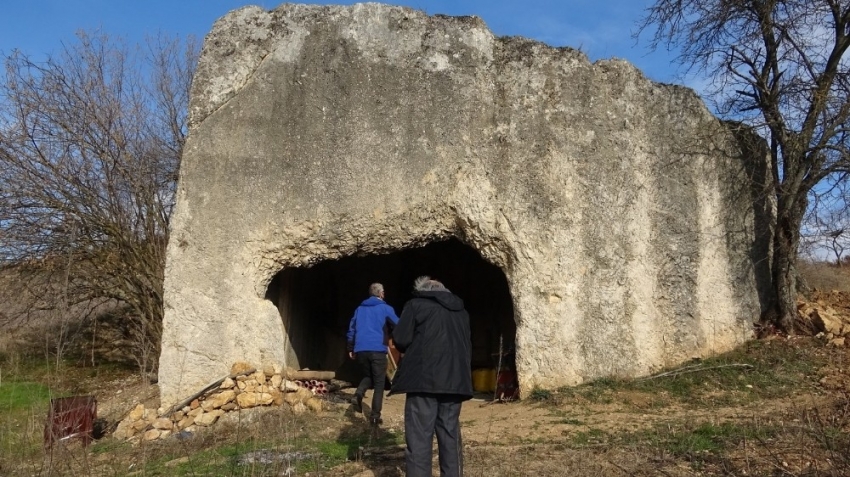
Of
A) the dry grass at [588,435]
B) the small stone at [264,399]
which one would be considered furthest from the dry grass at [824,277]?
the small stone at [264,399]

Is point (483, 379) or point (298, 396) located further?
point (483, 379)

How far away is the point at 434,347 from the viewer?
4.60 metres

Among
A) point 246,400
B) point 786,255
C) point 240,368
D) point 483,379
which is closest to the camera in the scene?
point 246,400

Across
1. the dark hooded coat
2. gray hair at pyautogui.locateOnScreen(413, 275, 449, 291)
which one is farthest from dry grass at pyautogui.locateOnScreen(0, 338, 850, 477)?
gray hair at pyautogui.locateOnScreen(413, 275, 449, 291)

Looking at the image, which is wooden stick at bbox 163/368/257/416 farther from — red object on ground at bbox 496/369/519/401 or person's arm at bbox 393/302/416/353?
person's arm at bbox 393/302/416/353

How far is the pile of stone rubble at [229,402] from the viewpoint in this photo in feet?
24.1

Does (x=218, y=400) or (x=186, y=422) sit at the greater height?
(x=218, y=400)

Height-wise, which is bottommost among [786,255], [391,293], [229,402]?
[229,402]

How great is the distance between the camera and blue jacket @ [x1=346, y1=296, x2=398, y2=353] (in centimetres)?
733

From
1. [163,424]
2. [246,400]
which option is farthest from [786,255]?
[163,424]

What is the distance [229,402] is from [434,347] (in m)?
3.70

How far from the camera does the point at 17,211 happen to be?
36.8ft

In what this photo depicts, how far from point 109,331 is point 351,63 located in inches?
294

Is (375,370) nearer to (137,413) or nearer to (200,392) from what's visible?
(200,392)
